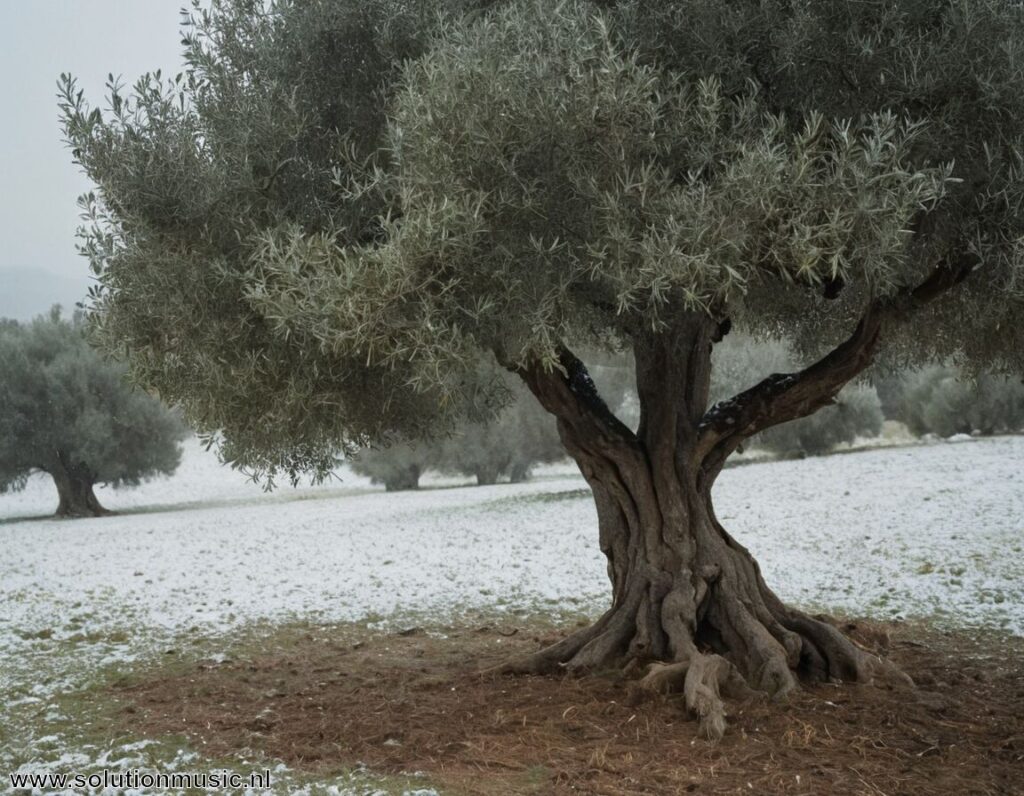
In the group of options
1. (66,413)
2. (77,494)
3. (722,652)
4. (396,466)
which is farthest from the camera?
(396,466)

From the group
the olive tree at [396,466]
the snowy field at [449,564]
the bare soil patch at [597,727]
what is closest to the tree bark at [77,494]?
the snowy field at [449,564]

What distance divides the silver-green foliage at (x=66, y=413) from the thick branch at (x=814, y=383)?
83.6 feet

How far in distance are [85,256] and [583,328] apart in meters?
4.87

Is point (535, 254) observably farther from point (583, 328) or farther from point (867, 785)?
point (867, 785)

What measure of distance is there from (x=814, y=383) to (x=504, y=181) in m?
3.95

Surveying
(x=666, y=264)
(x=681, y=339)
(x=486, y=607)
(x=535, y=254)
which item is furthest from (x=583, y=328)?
(x=486, y=607)

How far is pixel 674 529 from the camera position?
9.78m

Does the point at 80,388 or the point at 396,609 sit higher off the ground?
the point at 80,388

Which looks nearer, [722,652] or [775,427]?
[722,652]

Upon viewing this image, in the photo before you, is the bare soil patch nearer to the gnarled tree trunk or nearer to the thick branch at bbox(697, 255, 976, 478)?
the gnarled tree trunk

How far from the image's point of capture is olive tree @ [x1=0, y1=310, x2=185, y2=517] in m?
31.9

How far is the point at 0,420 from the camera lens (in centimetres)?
3123

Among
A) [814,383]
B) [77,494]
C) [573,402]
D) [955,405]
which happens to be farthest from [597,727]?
[77,494]

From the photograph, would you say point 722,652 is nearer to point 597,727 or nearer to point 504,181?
point 597,727
